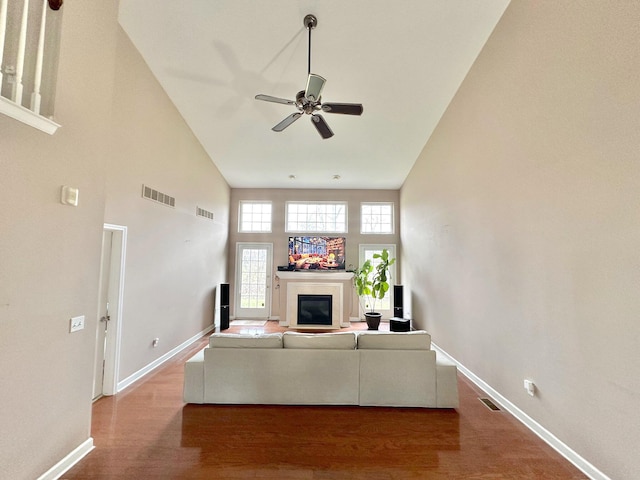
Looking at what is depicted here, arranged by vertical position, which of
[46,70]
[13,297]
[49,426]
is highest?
[46,70]

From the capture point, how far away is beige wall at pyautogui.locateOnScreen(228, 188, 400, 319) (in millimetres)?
7743

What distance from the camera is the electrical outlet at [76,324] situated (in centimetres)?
213

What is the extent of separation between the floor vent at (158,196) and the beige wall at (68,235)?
0.10 metres

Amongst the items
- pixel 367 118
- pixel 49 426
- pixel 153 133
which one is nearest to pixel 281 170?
pixel 367 118

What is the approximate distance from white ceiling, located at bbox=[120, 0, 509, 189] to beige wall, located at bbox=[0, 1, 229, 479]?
0.63 metres

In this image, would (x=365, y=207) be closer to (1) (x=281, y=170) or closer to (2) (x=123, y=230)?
(1) (x=281, y=170)

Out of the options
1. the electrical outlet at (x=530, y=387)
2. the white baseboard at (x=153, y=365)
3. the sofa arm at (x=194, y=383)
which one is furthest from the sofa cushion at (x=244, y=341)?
the electrical outlet at (x=530, y=387)

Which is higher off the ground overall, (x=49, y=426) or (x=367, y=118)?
(x=367, y=118)

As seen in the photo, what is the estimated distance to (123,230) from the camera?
3.32 metres

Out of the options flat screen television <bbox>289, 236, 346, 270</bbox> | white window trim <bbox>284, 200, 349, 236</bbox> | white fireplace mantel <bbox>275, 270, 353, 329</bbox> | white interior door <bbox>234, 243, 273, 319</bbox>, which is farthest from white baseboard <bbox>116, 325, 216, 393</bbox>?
white window trim <bbox>284, 200, 349, 236</bbox>

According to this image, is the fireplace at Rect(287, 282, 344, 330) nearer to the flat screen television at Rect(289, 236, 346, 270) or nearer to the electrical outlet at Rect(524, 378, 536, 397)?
the flat screen television at Rect(289, 236, 346, 270)

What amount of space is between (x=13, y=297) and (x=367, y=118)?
4.73m

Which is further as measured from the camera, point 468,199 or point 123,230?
point 468,199

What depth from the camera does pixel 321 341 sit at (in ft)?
10.2
